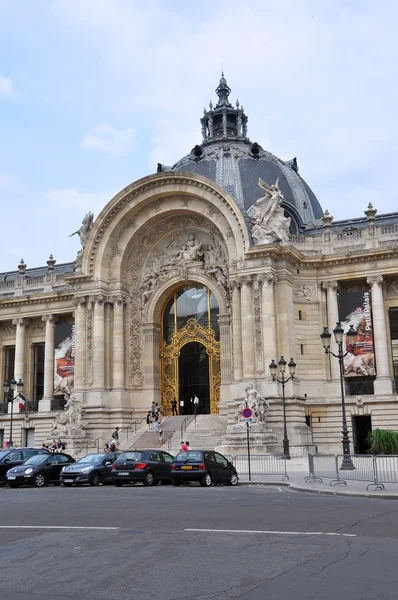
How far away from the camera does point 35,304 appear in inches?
1790

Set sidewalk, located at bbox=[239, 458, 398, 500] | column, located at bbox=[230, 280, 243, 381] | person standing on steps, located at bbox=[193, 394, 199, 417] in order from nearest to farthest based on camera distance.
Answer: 1. sidewalk, located at bbox=[239, 458, 398, 500]
2. column, located at bbox=[230, 280, 243, 381]
3. person standing on steps, located at bbox=[193, 394, 199, 417]

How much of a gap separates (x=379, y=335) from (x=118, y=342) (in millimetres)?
14744

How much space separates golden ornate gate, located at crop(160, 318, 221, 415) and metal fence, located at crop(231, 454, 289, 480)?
946cm

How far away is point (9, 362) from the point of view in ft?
156

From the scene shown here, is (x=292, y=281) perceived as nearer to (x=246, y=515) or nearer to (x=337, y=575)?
(x=246, y=515)

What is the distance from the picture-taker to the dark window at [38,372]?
45.8 metres

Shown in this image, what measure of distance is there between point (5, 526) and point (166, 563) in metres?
4.54

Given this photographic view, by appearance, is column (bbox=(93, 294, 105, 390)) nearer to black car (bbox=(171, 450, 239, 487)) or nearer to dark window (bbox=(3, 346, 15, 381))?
dark window (bbox=(3, 346, 15, 381))

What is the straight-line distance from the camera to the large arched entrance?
3988 cm

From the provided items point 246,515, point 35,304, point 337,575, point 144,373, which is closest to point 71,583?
point 337,575

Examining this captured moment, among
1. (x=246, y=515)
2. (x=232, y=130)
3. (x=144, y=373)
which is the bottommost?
(x=246, y=515)

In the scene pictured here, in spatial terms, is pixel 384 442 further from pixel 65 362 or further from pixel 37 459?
pixel 65 362

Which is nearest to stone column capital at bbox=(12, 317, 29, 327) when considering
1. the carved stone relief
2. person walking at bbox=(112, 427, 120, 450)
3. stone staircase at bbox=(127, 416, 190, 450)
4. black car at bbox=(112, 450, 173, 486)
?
stone staircase at bbox=(127, 416, 190, 450)

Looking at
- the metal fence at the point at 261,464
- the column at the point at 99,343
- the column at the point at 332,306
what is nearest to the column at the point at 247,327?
the column at the point at 332,306
